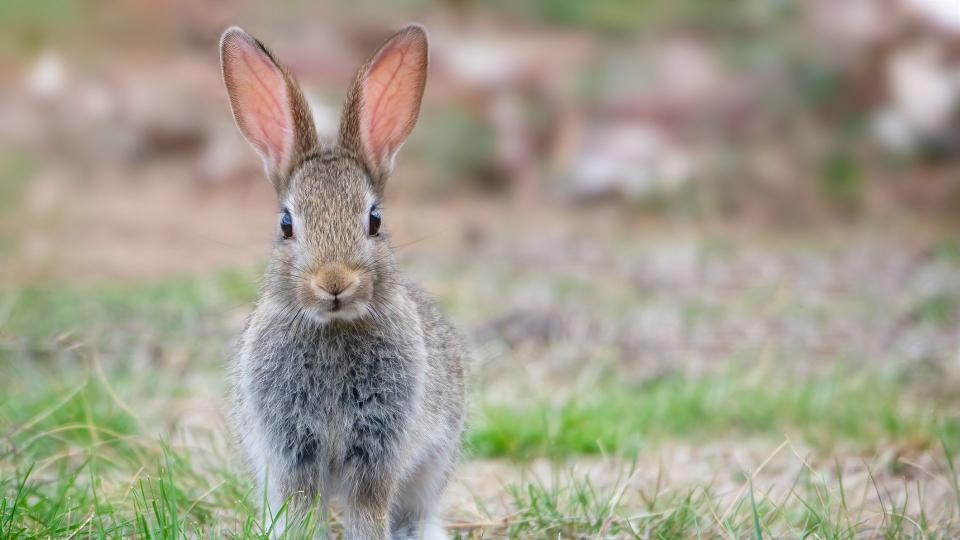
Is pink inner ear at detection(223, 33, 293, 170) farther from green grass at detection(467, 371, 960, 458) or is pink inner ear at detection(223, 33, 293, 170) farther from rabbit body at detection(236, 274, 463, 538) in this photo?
green grass at detection(467, 371, 960, 458)

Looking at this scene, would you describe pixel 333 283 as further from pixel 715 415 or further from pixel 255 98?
pixel 715 415

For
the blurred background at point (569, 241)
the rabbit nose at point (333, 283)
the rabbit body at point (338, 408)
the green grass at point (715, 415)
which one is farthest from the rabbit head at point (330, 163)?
the green grass at point (715, 415)

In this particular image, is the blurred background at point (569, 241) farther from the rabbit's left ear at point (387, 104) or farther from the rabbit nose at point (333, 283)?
the rabbit nose at point (333, 283)

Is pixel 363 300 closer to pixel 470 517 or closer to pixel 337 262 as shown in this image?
pixel 337 262

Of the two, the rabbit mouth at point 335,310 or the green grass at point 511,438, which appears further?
the green grass at point 511,438

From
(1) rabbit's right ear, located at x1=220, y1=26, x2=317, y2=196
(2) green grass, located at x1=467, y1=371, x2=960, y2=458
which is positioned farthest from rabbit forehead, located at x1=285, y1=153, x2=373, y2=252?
(2) green grass, located at x1=467, y1=371, x2=960, y2=458

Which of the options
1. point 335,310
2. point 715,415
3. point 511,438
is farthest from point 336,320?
point 715,415

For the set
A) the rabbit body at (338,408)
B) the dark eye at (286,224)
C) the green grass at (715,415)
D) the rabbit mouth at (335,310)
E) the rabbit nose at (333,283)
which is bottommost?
the green grass at (715,415)

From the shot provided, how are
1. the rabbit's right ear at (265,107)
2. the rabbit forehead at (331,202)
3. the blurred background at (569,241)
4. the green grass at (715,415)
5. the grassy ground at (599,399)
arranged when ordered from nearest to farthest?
the rabbit forehead at (331,202), the rabbit's right ear at (265,107), the grassy ground at (599,399), the blurred background at (569,241), the green grass at (715,415)
